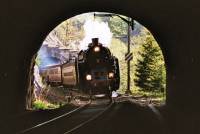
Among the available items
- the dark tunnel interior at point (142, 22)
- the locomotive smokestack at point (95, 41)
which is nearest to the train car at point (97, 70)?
the locomotive smokestack at point (95, 41)

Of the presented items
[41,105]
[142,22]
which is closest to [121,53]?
[41,105]

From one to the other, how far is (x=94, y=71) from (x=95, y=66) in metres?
0.27

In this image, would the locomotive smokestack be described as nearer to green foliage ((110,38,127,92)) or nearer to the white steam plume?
the white steam plume

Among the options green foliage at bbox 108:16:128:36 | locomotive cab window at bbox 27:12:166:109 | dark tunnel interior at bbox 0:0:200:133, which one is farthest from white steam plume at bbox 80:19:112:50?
dark tunnel interior at bbox 0:0:200:133

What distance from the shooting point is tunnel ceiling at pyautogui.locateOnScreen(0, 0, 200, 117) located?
43.4 ft

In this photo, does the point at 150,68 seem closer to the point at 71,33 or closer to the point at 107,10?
the point at 71,33

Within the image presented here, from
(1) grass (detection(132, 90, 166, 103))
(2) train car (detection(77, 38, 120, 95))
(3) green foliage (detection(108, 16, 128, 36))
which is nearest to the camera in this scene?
(2) train car (detection(77, 38, 120, 95))

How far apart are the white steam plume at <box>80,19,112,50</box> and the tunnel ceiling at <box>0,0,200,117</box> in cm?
878

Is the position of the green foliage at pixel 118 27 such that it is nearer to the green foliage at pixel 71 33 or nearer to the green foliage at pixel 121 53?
the green foliage at pixel 121 53

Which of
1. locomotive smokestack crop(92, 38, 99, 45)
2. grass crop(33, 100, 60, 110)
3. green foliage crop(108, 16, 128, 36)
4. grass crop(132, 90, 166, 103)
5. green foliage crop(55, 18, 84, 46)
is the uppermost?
green foliage crop(108, 16, 128, 36)

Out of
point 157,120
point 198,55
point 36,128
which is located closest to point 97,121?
point 157,120

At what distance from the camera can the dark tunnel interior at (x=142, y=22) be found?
1318 cm

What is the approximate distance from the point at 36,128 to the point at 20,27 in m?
2.96

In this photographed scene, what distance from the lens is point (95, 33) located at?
93.7 feet
